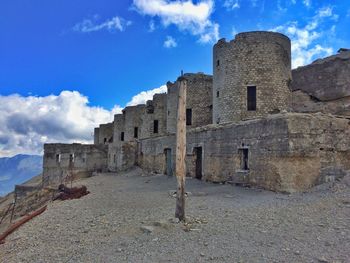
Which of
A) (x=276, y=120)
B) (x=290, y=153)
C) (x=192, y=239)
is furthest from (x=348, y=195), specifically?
(x=192, y=239)

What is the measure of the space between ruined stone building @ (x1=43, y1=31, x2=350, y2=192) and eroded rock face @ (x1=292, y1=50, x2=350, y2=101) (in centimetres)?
5

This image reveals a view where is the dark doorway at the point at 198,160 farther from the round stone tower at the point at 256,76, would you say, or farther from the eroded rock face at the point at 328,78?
the eroded rock face at the point at 328,78

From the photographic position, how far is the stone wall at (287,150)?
1127cm

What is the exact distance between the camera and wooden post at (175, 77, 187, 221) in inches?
357

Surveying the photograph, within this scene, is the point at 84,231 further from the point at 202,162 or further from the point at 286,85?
the point at 286,85

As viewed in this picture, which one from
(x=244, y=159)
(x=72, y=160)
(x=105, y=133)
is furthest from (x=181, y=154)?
(x=105, y=133)

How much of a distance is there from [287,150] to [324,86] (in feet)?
31.8

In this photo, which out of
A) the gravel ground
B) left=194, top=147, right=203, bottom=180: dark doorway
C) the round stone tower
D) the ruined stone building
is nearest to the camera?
the gravel ground

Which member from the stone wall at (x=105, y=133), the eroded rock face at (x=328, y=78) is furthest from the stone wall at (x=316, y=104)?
the stone wall at (x=105, y=133)

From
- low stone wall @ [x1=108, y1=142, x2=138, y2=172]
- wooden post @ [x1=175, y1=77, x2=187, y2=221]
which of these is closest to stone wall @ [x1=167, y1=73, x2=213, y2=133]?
low stone wall @ [x1=108, y1=142, x2=138, y2=172]

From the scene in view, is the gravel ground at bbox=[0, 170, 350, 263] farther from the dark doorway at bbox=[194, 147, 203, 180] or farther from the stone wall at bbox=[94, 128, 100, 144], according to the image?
the stone wall at bbox=[94, 128, 100, 144]

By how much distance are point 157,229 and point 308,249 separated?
3582 mm

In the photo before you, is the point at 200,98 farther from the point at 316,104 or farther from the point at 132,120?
the point at 132,120

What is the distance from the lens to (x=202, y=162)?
17000 millimetres
